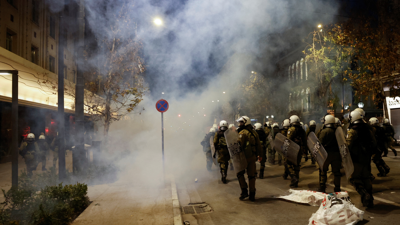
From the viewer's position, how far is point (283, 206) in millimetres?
5027

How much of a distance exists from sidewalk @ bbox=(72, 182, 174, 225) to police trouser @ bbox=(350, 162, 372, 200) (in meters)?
3.20

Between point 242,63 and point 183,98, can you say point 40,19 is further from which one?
point 242,63

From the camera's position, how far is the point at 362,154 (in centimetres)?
470

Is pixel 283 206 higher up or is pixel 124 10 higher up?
pixel 124 10

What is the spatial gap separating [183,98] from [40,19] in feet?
49.0

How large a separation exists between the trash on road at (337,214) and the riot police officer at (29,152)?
8.69 m

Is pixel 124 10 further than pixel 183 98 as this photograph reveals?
No

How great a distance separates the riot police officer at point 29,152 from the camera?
8875 millimetres

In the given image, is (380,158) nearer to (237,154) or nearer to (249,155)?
(249,155)

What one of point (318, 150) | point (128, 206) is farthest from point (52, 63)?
point (318, 150)

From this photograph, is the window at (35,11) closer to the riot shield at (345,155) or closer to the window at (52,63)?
the window at (52,63)

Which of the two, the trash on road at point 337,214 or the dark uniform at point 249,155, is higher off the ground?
the dark uniform at point 249,155

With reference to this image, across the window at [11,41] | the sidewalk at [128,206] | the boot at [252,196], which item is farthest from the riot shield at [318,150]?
the window at [11,41]

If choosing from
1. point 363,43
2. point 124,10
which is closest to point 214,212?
point 124,10
